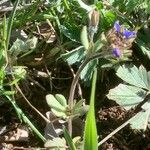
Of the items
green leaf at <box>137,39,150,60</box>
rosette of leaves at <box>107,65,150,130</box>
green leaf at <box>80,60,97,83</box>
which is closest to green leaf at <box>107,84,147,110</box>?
rosette of leaves at <box>107,65,150,130</box>

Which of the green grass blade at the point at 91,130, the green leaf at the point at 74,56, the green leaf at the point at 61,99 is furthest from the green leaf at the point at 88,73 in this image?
the green grass blade at the point at 91,130

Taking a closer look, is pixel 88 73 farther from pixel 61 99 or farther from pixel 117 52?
pixel 117 52

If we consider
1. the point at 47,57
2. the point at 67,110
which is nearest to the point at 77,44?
the point at 47,57

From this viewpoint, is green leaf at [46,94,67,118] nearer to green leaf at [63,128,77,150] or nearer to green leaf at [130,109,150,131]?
green leaf at [63,128,77,150]

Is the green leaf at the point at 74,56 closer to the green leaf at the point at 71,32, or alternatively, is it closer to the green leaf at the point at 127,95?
the green leaf at the point at 71,32

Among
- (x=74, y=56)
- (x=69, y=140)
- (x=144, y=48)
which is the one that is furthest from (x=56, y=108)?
(x=144, y=48)

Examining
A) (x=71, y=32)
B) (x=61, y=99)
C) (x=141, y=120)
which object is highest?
(x=71, y=32)
